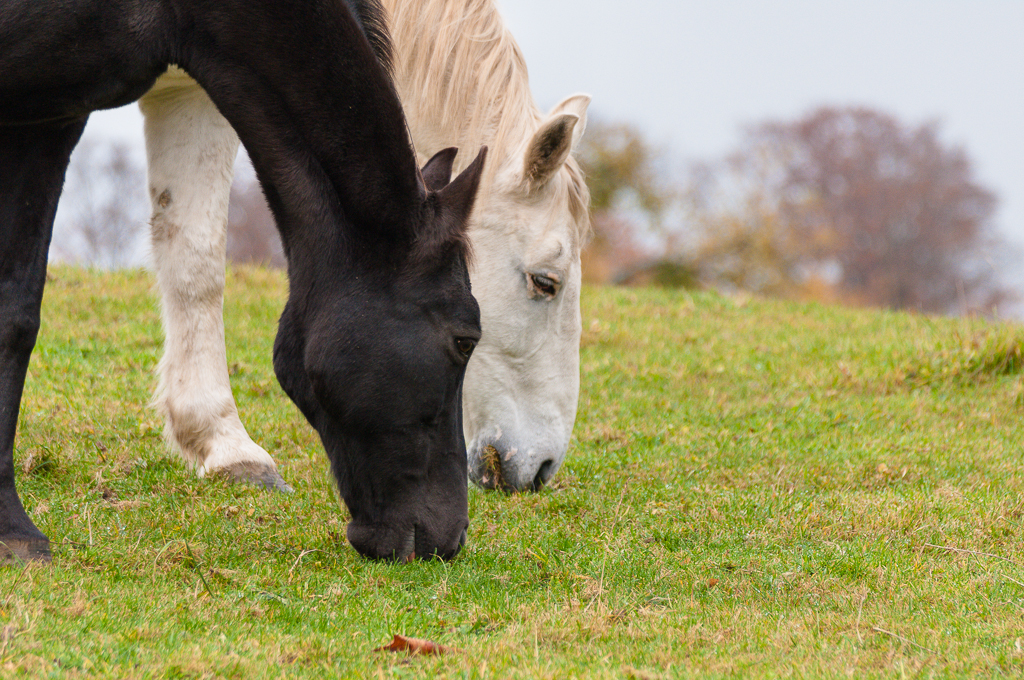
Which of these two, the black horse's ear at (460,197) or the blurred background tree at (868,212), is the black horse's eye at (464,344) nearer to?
the black horse's ear at (460,197)

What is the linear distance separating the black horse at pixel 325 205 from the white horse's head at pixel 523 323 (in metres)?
1.25

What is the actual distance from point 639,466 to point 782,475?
2.52 ft

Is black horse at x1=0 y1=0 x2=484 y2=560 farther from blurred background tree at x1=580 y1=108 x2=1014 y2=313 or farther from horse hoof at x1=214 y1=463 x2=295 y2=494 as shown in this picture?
blurred background tree at x1=580 y1=108 x2=1014 y2=313

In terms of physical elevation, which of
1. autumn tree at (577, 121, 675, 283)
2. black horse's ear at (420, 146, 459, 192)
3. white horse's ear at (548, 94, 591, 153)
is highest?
autumn tree at (577, 121, 675, 283)

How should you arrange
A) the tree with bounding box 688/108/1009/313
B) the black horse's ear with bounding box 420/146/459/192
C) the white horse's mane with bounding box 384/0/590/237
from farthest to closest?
the tree with bounding box 688/108/1009/313 → the white horse's mane with bounding box 384/0/590/237 → the black horse's ear with bounding box 420/146/459/192

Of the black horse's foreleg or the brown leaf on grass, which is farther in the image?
the black horse's foreleg

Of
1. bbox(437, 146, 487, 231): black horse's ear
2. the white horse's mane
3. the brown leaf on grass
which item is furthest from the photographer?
the white horse's mane

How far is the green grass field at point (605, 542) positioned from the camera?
2.44 meters

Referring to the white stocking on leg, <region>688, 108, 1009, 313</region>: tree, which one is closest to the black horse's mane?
the white stocking on leg

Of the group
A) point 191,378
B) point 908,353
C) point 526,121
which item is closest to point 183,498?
point 191,378

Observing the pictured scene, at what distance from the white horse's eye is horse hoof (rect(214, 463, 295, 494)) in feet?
4.90

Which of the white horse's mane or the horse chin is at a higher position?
the white horse's mane

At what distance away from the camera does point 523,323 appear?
174 inches

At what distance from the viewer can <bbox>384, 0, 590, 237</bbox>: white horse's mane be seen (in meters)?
4.61
